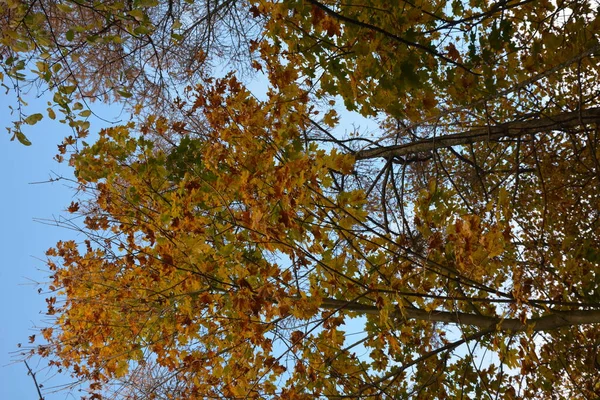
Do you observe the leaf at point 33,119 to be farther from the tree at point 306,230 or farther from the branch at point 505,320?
the branch at point 505,320

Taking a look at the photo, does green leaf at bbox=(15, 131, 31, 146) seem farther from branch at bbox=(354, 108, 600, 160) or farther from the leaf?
branch at bbox=(354, 108, 600, 160)

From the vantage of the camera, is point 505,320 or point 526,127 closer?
point 505,320

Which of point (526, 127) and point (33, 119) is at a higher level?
point (33, 119)

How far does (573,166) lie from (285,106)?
3835 mm

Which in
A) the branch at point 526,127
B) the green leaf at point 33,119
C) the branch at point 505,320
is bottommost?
the branch at point 505,320

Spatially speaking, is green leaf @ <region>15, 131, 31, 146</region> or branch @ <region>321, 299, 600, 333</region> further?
green leaf @ <region>15, 131, 31, 146</region>

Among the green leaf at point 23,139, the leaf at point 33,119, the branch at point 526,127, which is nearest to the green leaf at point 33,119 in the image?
the leaf at point 33,119

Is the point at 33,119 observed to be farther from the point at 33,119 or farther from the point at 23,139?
the point at 23,139

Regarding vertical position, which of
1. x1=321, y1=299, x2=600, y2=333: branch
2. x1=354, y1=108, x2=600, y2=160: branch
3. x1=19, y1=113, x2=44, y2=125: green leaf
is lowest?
x1=321, y1=299, x2=600, y2=333: branch

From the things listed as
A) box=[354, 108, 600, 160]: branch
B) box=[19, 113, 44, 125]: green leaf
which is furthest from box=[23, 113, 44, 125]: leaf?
box=[354, 108, 600, 160]: branch

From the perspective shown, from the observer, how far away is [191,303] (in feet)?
10.7

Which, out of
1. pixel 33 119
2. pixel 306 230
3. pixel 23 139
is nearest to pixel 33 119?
pixel 33 119

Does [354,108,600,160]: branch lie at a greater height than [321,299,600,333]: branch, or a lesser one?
greater

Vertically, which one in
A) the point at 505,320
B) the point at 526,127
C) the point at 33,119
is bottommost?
the point at 505,320
